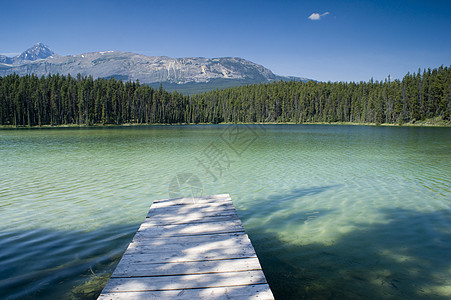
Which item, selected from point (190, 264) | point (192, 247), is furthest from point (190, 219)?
point (190, 264)

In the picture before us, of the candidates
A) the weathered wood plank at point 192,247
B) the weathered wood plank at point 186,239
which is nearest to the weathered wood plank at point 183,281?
the weathered wood plank at point 192,247

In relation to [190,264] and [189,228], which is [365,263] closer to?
[189,228]

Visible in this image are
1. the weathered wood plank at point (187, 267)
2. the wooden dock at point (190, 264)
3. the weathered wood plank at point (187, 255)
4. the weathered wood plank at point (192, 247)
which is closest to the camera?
the wooden dock at point (190, 264)

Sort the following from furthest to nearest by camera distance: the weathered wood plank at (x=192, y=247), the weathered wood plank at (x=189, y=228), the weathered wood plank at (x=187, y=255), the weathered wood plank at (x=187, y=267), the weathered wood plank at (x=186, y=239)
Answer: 1. the weathered wood plank at (x=189, y=228)
2. the weathered wood plank at (x=186, y=239)
3. the weathered wood plank at (x=192, y=247)
4. the weathered wood plank at (x=187, y=255)
5. the weathered wood plank at (x=187, y=267)

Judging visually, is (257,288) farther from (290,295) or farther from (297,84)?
(297,84)

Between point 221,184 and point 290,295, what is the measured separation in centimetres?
880

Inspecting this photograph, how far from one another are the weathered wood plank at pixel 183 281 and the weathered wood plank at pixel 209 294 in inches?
2.9

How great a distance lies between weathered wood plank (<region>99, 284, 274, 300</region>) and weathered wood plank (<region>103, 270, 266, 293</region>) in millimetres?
73

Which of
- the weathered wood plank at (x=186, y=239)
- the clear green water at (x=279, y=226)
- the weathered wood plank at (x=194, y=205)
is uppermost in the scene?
the weathered wood plank at (x=186, y=239)

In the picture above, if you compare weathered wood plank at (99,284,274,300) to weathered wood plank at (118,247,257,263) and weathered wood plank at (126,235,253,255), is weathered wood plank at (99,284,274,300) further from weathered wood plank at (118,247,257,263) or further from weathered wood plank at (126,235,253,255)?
weathered wood plank at (126,235,253,255)

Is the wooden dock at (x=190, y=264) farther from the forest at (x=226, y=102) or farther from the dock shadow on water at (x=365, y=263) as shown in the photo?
the forest at (x=226, y=102)

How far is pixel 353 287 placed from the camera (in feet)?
15.1

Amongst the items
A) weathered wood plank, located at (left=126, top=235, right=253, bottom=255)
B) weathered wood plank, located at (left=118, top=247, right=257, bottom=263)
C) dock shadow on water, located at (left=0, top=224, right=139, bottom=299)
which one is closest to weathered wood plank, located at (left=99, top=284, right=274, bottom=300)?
weathered wood plank, located at (left=118, top=247, right=257, bottom=263)

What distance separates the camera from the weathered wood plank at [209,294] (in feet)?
10.0
